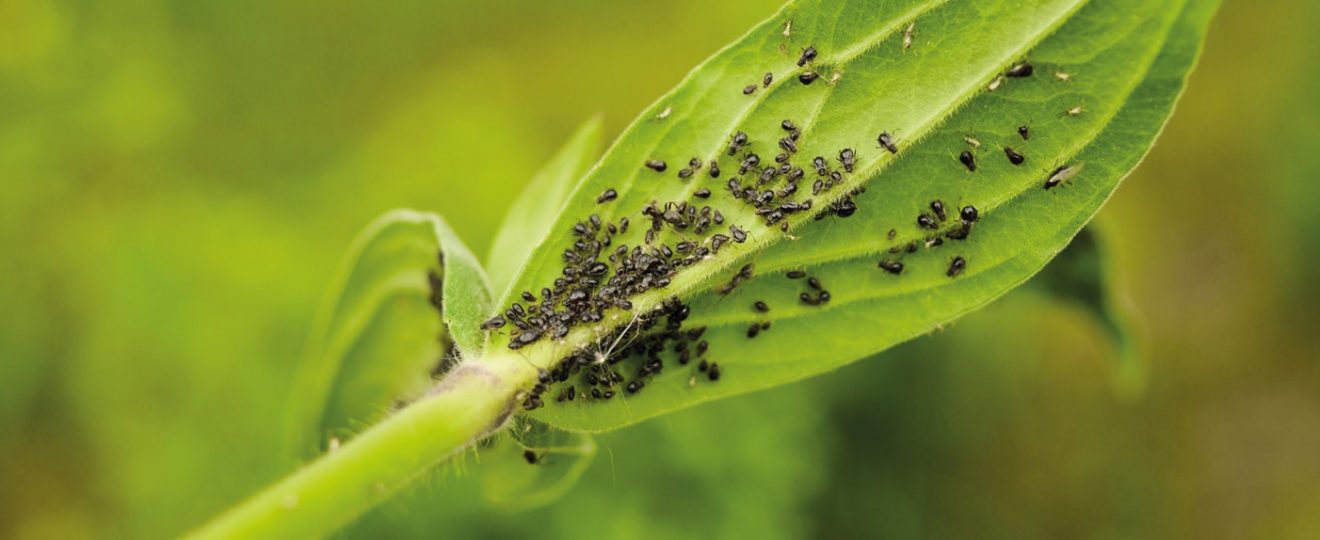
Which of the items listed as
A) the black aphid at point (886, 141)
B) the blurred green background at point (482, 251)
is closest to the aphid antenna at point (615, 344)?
the black aphid at point (886, 141)

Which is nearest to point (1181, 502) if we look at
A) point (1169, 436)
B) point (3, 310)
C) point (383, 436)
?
point (1169, 436)

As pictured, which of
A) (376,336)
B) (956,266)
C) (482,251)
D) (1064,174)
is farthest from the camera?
(482,251)

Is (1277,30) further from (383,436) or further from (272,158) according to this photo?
(383,436)

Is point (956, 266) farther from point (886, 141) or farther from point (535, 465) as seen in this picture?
point (535, 465)

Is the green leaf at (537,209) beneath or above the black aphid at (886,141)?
beneath

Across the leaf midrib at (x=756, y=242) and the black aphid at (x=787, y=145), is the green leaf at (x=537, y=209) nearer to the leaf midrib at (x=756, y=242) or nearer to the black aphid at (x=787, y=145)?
the leaf midrib at (x=756, y=242)

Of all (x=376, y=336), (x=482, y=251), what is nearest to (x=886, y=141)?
(x=376, y=336)
